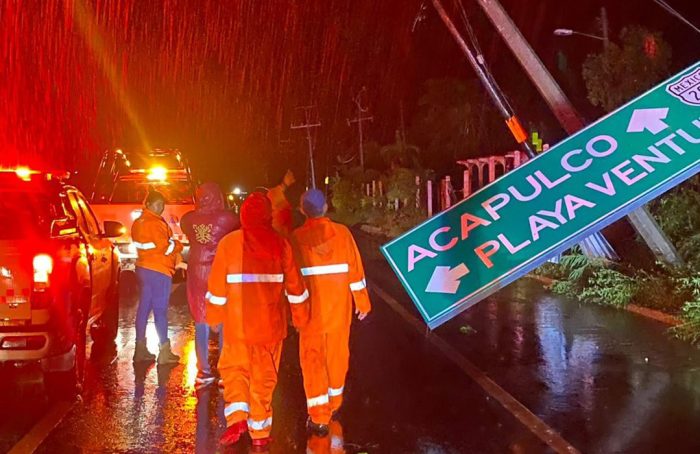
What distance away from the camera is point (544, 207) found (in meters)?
7.80

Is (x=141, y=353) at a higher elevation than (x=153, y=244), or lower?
lower

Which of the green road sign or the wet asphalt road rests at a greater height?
the green road sign

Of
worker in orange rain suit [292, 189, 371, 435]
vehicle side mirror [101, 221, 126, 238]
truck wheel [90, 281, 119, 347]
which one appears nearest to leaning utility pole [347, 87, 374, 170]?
truck wheel [90, 281, 119, 347]

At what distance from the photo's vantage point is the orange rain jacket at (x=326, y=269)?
19.9 feet

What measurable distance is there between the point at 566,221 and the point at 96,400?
14.5ft

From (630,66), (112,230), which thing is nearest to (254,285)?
(112,230)

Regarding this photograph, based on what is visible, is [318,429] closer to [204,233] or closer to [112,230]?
[204,233]

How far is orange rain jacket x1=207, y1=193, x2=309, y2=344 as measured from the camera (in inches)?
223

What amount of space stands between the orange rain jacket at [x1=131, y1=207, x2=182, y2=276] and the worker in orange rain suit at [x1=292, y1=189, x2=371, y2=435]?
8.61 ft

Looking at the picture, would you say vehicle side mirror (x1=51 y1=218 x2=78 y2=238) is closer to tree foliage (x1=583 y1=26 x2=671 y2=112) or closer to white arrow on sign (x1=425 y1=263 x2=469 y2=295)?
white arrow on sign (x1=425 y1=263 x2=469 y2=295)

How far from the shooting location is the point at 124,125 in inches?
2079

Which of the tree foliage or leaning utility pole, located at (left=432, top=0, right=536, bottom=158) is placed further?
the tree foliage

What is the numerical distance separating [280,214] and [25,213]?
7.34ft

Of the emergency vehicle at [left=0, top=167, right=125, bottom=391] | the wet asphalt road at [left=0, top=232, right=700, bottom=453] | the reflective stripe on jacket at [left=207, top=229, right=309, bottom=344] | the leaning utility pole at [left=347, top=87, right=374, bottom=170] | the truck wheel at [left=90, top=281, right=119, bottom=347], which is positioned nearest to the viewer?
the reflective stripe on jacket at [left=207, top=229, right=309, bottom=344]
